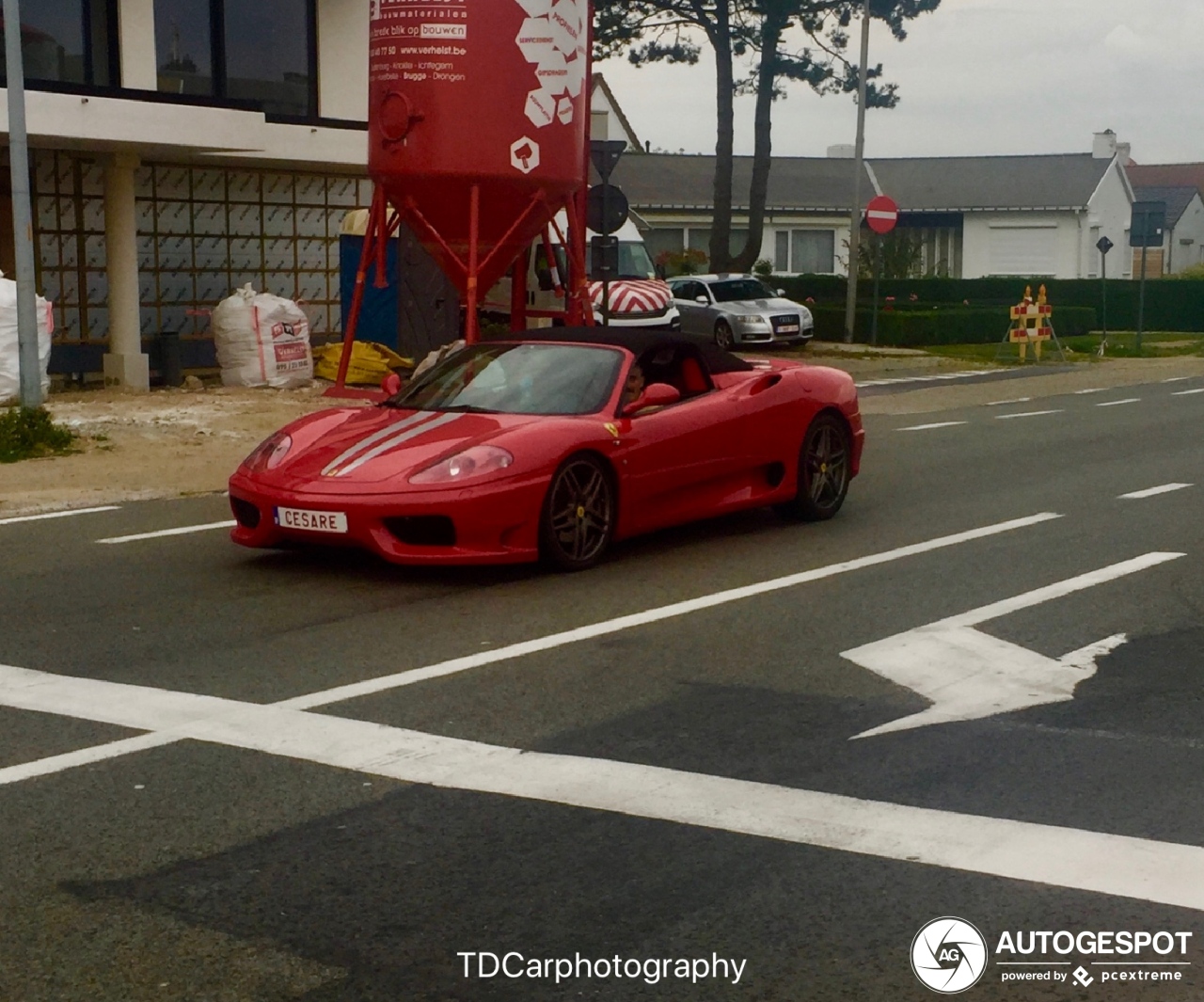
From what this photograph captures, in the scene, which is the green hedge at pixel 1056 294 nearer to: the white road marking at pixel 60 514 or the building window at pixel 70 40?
the building window at pixel 70 40

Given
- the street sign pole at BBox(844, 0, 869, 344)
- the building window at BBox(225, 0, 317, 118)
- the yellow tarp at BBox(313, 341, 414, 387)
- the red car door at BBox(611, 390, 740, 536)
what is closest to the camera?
the red car door at BBox(611, 390, 740, 536)

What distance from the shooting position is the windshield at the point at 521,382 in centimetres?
991

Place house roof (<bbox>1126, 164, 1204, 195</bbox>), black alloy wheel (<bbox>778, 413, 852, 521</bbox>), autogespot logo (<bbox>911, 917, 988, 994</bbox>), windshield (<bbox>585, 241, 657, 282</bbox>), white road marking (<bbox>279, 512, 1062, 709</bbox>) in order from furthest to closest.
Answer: house roof (<bbox>1126, 164, 1204, 195</bbox>), windshield (<bbox>585, 241, 657, 282</bbox>), black alloy wheel (<bbox>778, 413, 852, 521</bbox>), white road marking (<bbox>279, 512, 1062, 709</bbox>), autogespot logo (<bbox>911, 917, 988, 994</bbox>)

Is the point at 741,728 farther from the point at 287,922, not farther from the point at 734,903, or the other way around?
the point at 287,922

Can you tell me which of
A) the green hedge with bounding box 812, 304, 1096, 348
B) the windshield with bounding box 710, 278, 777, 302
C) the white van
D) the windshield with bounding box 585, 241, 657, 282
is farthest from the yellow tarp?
the green hedge with bounding box 812, 304, 1096, 348

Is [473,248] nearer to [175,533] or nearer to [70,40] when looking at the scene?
[70,40]

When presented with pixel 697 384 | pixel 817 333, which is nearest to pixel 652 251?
pixel 817 333

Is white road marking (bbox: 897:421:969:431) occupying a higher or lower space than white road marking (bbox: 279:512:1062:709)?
lower

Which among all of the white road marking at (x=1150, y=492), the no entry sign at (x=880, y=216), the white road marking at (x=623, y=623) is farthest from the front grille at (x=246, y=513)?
the no entry sign at (x=880, y=216)

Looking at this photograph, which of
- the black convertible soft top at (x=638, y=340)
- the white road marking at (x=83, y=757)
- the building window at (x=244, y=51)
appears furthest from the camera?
the building window at (x=244, y=51)

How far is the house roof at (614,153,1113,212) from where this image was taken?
207ft

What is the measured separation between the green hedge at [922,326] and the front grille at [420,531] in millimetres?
29182

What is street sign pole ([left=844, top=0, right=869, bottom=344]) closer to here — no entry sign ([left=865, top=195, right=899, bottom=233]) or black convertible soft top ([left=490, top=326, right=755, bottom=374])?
no entry sign ([left=865, top=195, right=899, bottom=233])

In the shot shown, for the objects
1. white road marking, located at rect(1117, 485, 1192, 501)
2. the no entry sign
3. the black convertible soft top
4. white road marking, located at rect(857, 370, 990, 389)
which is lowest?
white road marking, located at rect(857, 370, 990, 389)
